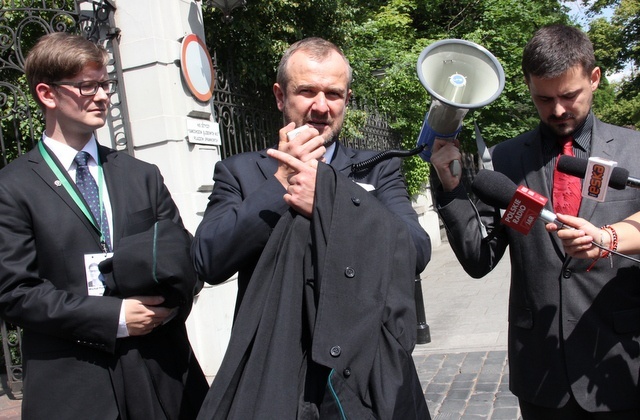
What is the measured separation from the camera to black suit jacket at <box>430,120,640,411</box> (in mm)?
2289

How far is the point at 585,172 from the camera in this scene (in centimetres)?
199

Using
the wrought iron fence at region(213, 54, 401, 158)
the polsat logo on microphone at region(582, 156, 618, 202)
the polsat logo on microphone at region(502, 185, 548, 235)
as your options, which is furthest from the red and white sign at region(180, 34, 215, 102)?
the polsat logo on microphone at region(582, 156, 618, 202)

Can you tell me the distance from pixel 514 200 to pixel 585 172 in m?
0.24

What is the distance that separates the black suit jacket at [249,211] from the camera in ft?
6.09

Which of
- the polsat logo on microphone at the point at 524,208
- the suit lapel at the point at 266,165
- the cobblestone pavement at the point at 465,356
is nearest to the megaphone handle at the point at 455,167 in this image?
the polsat logo on microphone at the point at 524,208

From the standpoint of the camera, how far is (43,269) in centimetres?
232

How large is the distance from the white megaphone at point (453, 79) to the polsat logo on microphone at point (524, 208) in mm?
340

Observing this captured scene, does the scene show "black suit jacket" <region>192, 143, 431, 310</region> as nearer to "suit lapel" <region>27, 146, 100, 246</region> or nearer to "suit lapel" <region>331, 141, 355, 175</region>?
"suit lapel" <region>331, 141, 355, 175</region>

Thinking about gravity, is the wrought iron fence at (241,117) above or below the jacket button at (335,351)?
below

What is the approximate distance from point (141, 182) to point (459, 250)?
1359 mm

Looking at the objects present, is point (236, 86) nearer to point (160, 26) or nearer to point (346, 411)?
point (160, 26)

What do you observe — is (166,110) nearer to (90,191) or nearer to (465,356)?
(90,191)

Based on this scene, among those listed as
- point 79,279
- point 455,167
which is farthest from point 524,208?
point 79,279

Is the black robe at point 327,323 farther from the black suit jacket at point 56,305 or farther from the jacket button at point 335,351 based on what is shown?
the black suit jacket at point 56,305
